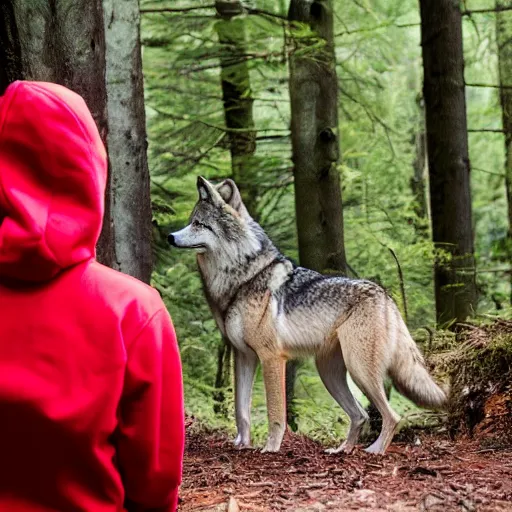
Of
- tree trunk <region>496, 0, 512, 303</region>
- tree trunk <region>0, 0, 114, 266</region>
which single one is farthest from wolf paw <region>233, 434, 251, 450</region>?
tree trunk <region>496, 0, 512, 303</region>

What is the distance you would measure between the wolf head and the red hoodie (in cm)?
529

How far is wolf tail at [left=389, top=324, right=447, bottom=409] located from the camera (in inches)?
287

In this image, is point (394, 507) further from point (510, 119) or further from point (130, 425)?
point (510, 119)

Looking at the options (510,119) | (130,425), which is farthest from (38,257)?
(510,119)

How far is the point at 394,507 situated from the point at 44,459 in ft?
10.2

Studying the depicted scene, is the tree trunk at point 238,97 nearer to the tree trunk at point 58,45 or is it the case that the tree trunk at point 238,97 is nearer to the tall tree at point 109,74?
the tall tree at point 109,74

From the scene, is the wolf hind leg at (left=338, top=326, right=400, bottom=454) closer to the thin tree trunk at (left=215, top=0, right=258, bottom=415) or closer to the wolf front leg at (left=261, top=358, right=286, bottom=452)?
the wolf front leg at (left=261, top=358, right=286, bottom=452)

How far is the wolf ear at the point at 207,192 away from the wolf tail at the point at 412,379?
2.04 meters

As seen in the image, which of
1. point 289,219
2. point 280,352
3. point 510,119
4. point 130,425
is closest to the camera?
point 130,425

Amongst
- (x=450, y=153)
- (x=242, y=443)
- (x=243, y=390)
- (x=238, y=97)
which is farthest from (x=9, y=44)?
(x=238, y=97)

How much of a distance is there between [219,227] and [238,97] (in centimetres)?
540

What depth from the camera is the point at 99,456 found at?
2.23 m

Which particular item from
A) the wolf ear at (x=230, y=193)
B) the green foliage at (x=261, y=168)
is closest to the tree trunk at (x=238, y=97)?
the green foliage at (x=261, y=168)

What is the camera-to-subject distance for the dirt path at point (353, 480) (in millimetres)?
4934
